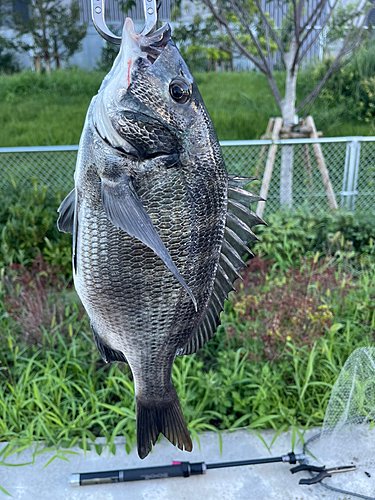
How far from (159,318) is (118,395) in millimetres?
1519

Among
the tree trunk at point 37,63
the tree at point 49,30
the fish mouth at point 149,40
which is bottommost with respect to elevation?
the fish mouth at point 149,40

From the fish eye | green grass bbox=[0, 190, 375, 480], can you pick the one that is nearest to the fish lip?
the fish eye

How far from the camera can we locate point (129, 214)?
36.8 inches

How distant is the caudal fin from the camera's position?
1.29m

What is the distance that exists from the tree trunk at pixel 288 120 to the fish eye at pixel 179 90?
11.5ft

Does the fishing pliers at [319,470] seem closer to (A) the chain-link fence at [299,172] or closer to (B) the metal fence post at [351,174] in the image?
(A) the chain-link fence at [299,172]

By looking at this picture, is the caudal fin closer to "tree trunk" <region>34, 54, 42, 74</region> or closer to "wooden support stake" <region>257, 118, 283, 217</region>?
"wooden support stake" <region>257, 118, 283, 217</region>

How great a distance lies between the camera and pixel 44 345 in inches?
109

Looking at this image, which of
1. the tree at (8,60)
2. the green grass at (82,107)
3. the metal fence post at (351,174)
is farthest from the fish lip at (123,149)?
the tree at (8,60)

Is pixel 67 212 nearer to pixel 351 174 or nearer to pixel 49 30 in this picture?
pixel 351 174

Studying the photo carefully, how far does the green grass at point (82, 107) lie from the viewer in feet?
23.5

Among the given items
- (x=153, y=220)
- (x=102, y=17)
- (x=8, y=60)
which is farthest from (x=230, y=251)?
(x=8, y=60)

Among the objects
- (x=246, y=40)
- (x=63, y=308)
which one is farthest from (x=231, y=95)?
(x=63, y=308)

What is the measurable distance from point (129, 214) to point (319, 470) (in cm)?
185
